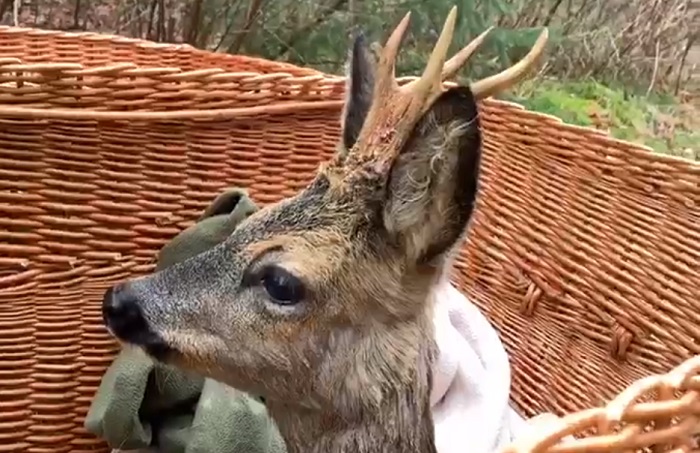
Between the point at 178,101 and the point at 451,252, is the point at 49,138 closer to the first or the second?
the point at 178,101

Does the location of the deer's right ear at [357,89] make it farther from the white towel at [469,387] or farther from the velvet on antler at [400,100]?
the white towel at [469,387]

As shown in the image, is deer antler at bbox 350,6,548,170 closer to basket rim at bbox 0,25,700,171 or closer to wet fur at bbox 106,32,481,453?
wet fur at bbox 106,32,481,453

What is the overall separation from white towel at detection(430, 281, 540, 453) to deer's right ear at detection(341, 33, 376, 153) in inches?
28.3

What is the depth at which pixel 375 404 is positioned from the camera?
1.62 m

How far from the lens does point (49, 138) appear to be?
88.5 inches

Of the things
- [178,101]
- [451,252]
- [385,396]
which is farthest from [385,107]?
[178,101]

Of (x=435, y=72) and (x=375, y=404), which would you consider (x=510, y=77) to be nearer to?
(x=435, y=72)

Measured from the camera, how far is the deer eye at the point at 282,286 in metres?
1.57

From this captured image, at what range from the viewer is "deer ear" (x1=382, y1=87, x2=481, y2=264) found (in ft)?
4.71

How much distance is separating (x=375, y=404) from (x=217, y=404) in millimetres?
698

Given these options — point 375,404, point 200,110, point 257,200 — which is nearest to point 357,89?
point 375,404

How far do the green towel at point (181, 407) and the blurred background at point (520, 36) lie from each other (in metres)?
1.42

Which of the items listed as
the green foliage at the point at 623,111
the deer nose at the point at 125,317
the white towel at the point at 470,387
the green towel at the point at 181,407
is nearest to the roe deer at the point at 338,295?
the deer nose at the point at 125,317

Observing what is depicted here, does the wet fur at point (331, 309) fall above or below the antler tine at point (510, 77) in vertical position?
below
